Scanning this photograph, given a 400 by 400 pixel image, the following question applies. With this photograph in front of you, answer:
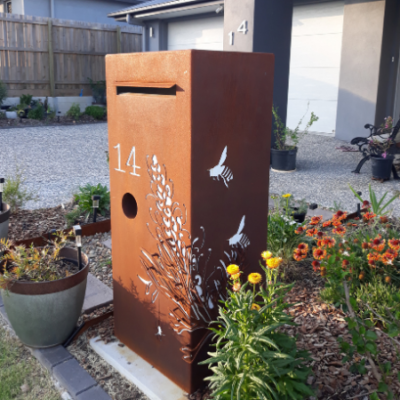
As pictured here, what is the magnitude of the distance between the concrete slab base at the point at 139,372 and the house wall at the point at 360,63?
314 inches

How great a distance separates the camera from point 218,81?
1.98 metres

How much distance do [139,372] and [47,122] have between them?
1091 cm

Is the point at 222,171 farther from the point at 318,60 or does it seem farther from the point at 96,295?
the point at 318,60

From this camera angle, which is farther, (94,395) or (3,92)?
(3,92)

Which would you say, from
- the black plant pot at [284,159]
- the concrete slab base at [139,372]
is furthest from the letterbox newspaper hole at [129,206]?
the black plant pot at [284,159]

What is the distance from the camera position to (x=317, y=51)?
1051 centimetres

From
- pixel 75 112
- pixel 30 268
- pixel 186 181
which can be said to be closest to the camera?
pixel 186 181

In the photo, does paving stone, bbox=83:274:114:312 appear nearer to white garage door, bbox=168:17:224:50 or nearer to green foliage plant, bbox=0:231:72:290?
green foliage plant, bbox=0:231:72:290

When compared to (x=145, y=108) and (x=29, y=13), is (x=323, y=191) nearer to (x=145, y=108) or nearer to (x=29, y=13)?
(x=145, y=108)

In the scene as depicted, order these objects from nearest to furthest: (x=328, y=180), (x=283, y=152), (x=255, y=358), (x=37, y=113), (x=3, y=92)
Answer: (x=255, y=358)
(x=328, y=180)
(x=283, y=152)
(x=37, y=113)
(x=3, y=92)

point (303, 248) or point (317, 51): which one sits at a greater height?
point (317, 51)

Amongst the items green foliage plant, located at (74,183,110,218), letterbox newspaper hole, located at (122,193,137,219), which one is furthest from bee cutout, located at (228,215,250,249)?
green foliage plant, located at (74,183,110,218)

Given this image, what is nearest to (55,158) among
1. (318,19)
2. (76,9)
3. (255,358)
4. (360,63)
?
(360,63)

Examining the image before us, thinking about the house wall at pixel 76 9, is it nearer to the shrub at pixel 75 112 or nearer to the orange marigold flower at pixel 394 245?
the shrub at pixel 75 112
